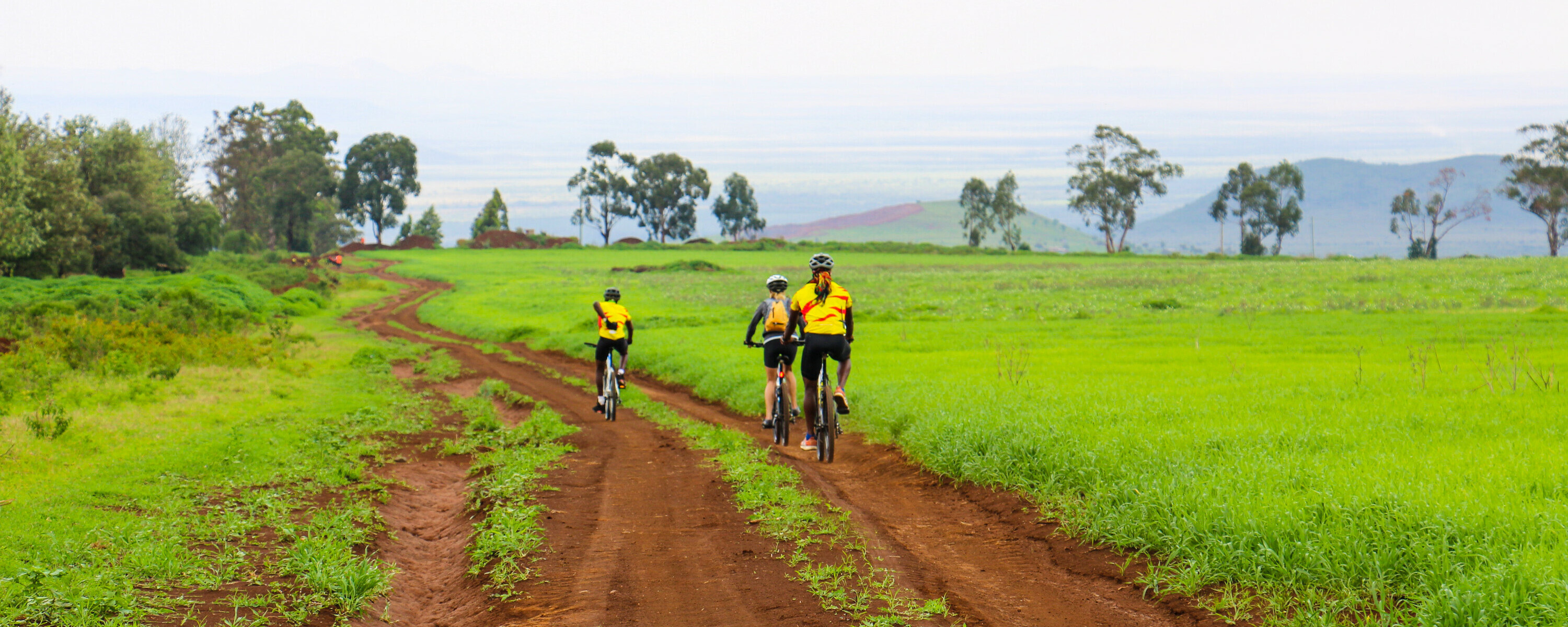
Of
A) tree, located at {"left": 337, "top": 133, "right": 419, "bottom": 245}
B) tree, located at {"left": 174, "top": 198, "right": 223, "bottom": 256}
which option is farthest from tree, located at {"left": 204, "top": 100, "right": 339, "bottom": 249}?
tree, located at {"left": 174, "top": 198, "right": 223, "bottom": 256}

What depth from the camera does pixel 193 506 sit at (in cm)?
930

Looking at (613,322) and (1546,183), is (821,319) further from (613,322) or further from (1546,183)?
(1546,183)

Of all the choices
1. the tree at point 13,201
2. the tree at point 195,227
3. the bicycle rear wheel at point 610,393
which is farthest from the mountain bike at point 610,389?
the tree at point 195,227

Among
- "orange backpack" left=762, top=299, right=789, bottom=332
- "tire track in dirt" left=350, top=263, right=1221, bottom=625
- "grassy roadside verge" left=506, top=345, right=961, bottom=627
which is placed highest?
"orange backpack" left=762, top=299, right=789, bottom=332

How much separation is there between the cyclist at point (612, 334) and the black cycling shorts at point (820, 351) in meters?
5.45

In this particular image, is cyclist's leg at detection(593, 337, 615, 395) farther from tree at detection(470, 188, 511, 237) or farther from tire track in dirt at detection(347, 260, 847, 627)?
tree at detection(470, 188, 511, 237)

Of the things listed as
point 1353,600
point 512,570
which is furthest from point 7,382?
A: point 1353,600

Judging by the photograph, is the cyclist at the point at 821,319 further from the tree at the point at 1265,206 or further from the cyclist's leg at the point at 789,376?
the tree at the point at 1265,206

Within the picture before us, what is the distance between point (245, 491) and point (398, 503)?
1644 millimetres

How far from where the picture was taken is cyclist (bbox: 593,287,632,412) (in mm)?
16141

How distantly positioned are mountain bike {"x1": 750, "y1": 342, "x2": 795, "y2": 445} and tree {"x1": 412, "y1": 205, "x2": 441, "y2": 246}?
446ft

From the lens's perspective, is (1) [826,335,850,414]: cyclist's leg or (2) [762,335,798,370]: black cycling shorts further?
(2) [762,335,798,370]: black cycling shorts

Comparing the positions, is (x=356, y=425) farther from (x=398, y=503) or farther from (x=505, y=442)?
(x=398, y=503)

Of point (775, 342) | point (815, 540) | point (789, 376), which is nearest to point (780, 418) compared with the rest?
point (789, 376)
